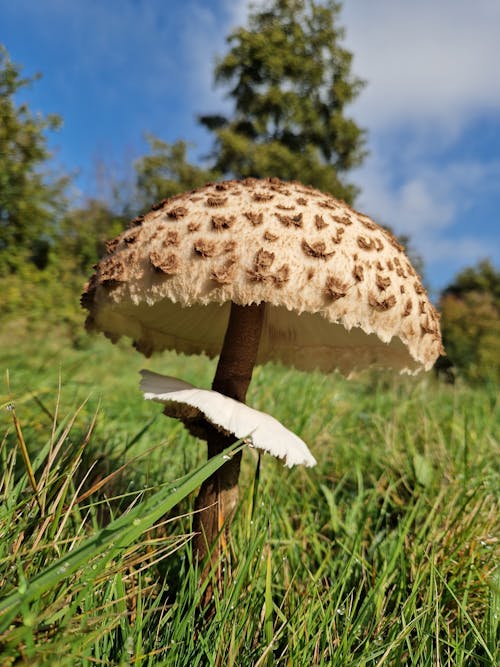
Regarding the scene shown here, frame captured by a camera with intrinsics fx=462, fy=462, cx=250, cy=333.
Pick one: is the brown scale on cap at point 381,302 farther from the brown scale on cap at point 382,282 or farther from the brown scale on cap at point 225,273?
the brown scale on cap at point 225,273

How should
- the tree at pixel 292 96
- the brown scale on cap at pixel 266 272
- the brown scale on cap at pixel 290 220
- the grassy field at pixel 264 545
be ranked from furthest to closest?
the tree at pixel 292 96
the brown scale on cap at pixel 290 220
the brown scale on cap at pixel 266 272
the grassy field at pixel 264 545

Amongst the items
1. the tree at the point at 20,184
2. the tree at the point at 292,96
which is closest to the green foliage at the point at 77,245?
the tree at the point at 20,184

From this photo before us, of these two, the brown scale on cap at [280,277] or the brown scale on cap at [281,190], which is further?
the brown scale on cap at [281,190]

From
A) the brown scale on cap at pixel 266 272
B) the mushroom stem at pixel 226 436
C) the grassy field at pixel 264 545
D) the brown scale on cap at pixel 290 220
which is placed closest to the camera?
the grassy field at pixel 264 545

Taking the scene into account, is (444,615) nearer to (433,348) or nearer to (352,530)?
(352,530)

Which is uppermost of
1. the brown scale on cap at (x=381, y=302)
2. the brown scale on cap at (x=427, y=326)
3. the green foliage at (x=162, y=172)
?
the green foliage at (x=162, y=172)

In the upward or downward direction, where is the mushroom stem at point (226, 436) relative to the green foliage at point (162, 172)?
downward

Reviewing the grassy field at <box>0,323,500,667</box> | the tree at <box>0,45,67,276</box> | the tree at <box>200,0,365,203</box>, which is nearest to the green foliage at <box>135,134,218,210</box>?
the tree at <box>200,0,365,203</box>

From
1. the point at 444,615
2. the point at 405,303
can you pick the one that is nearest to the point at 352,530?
the point at 444,615

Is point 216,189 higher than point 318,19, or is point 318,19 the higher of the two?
point 318,19
